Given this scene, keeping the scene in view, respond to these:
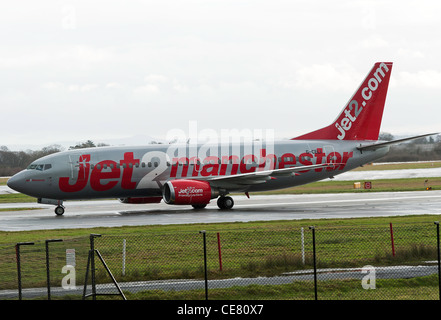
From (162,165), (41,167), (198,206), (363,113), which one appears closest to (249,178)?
(198,206)

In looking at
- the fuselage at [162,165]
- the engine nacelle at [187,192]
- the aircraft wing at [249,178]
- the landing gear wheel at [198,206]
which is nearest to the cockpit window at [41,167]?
the fuselage at [162,165]

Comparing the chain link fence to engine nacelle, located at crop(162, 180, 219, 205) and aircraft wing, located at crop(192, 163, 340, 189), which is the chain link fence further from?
aircraft wing, located at crop(192, 163, 340, 189)

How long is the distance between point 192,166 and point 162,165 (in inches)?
71.8

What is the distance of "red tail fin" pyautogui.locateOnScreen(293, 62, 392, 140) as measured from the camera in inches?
1859

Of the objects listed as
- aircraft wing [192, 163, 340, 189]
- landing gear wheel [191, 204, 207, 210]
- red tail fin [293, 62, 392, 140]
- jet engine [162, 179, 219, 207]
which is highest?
red tail fin [293, 62, 392, 140]

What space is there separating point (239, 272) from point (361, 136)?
28.5 metres

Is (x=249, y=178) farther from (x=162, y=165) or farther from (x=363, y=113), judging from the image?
(x=363, y=113)

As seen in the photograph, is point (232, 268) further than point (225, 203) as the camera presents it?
No

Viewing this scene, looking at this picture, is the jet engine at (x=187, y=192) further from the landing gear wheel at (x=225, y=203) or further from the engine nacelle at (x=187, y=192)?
the landing gear wheel at (x=225, y=203)

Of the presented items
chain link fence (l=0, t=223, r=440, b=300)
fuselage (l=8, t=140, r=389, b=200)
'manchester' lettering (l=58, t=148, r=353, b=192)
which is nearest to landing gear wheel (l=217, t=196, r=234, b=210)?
fuselage (l=8, t=140, r=389, b=200)

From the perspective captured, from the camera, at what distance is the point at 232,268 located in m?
21.4
